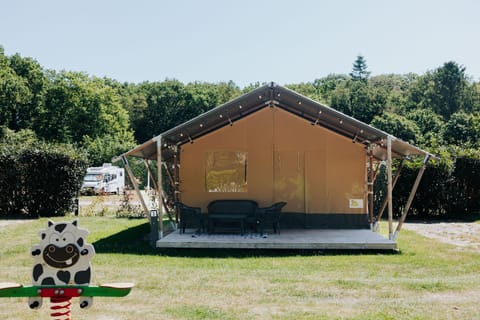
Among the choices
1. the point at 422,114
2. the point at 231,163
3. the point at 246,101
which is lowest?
the point at 231,163

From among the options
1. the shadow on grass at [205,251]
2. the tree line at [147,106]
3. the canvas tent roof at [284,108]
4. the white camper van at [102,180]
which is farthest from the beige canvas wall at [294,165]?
the tree line at [147,106]

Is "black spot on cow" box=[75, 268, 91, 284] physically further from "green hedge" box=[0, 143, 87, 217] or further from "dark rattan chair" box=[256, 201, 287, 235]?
"green hedge" box=[0, 143, 87, 217]

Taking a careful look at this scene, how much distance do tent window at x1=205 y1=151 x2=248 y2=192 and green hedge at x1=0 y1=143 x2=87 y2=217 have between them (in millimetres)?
5464

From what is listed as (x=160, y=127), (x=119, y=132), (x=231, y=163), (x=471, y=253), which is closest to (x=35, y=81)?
(x=119, y=132)

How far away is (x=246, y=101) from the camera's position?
9.73 metres

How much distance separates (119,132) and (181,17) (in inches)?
1150

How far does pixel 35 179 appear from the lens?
14.1 m

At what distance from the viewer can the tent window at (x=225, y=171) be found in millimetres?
11164

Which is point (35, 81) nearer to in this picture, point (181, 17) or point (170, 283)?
point (181, 17)

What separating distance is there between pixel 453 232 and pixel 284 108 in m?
5.23

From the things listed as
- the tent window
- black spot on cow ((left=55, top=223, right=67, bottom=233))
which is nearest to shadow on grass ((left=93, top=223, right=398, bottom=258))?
the tent window

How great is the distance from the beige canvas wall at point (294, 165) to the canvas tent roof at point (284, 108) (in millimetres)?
261

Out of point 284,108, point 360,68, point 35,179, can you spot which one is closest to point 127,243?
point 284,108

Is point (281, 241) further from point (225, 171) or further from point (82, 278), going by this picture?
point (82, 278)
